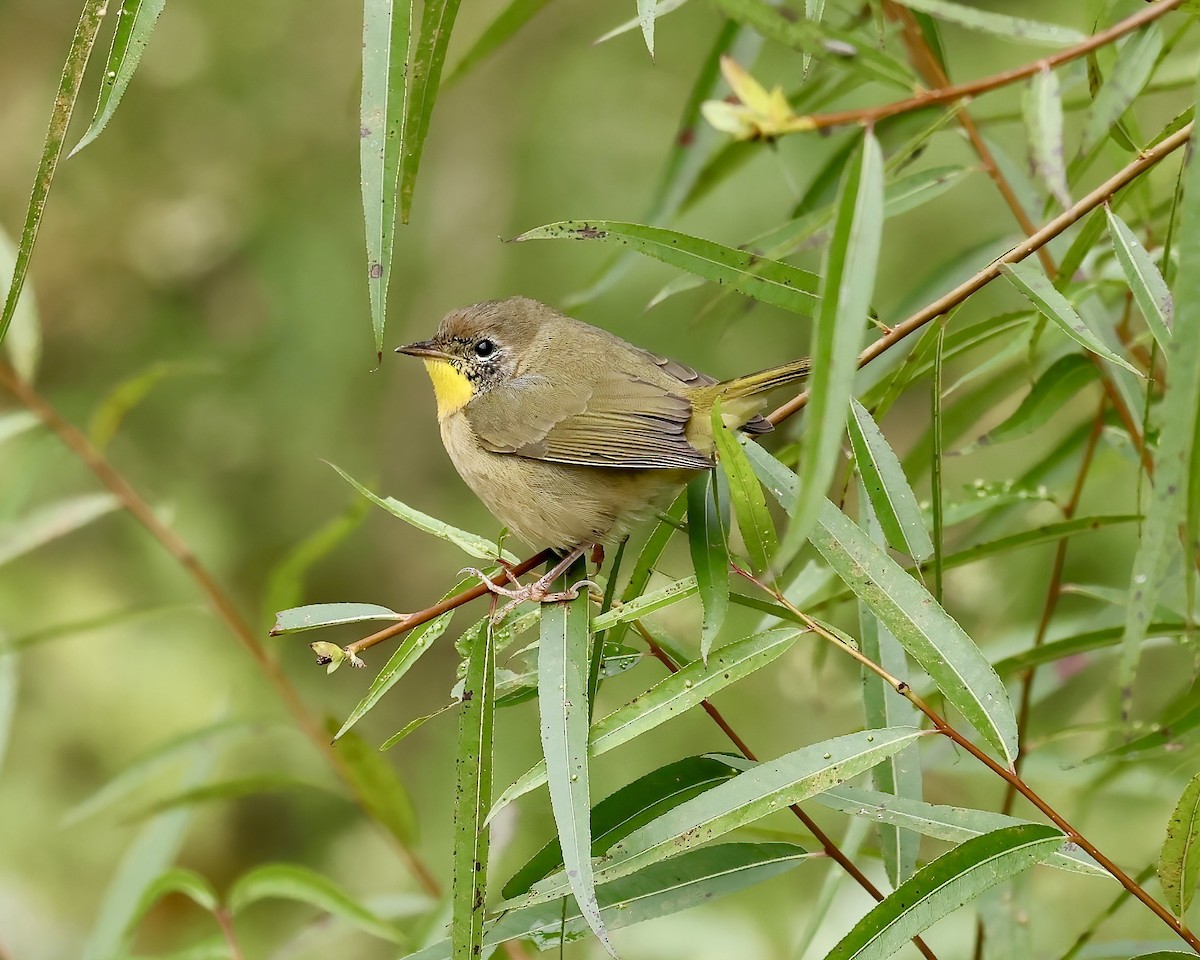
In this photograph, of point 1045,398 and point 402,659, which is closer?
point 402,659

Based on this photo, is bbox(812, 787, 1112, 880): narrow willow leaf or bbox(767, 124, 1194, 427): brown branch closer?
bbox(767, 124, 1194, 427): brown branch

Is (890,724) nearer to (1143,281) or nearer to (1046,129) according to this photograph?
(1143,281)

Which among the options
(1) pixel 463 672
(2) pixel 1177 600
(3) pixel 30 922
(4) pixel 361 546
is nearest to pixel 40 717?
(3) pixel 30 922

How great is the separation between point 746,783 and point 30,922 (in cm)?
375

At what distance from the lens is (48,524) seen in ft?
10.5

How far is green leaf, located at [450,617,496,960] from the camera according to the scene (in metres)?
1.72

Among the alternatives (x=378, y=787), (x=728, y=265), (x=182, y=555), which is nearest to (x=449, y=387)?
(x=182, y=555)

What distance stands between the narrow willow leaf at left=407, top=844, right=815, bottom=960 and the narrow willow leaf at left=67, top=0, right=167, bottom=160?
1280mm

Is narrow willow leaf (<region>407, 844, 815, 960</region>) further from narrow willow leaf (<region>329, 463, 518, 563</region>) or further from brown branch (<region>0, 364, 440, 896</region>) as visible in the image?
brown branch (<region>0, 364, 440, 896</region>)

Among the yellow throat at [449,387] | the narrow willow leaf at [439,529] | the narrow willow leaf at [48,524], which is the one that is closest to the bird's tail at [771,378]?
the narrow willow leaf at [439,529]

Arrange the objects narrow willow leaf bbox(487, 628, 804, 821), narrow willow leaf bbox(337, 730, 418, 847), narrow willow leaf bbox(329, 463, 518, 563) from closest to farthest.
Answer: narrow willow leaf bbox(487, 628, 804, 821), narrow willow leaf bbox(329, 463, 518, 563), narrow willow leaf bbox(337, 730, 418, 847)

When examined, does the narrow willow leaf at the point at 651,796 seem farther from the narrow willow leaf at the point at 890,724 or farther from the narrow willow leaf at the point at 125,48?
the narrow willow leaf at the point at 125,48

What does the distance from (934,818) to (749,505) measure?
0.53 m

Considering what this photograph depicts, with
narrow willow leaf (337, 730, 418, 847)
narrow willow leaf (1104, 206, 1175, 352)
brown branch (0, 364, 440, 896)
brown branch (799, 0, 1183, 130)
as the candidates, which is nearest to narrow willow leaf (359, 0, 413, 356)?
brown branch (799, 0, 1183, 130)
